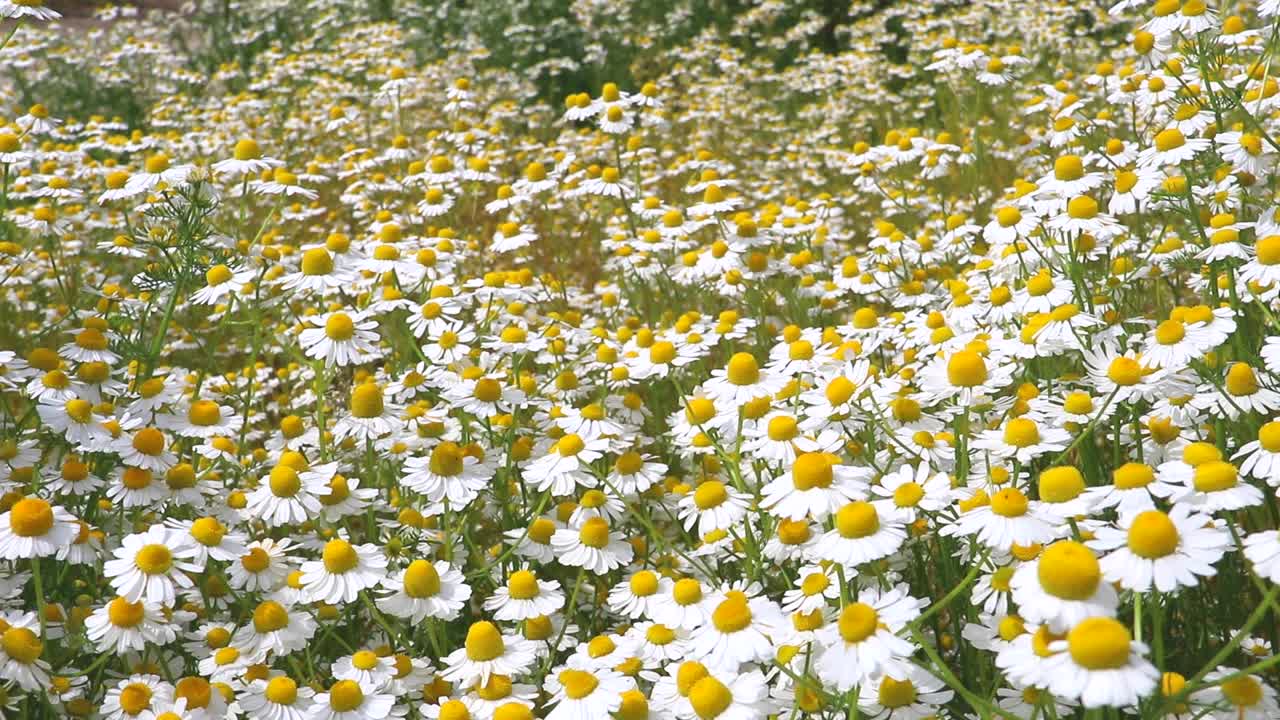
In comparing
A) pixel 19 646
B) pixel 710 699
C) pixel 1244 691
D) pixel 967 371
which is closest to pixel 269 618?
pixel 19 646

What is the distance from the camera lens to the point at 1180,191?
2.92 metres

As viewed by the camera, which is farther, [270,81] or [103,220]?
[270,81]

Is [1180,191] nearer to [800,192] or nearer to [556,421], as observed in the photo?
[556,421]

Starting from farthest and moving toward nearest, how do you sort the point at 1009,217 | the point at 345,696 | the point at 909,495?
the point at 1009,217 → the point at 345,696 → the point at 909,495

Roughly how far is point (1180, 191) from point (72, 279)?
13.8 feet

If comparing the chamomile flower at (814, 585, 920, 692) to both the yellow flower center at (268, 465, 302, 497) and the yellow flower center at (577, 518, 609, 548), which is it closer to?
the yellow flower center at (577, 518, 609, 548)

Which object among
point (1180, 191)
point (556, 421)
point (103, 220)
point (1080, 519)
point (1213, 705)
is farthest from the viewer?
point (103, 220)

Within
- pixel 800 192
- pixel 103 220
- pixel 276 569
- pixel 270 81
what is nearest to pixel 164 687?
pixel 276 569

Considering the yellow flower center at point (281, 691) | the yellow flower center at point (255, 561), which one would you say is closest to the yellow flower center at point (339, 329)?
the yellow flower center at point (255, 561)

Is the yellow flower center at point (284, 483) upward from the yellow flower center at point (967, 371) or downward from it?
downward

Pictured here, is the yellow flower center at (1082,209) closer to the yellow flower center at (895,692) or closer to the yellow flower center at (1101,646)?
the yellow flower center at (895,692)

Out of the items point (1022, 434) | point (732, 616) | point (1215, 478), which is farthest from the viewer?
point (1022, 434)

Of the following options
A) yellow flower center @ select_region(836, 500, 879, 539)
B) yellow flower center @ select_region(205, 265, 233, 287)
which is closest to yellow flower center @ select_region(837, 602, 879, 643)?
yellow flower center @ select_region(836, 500, 879, 539)

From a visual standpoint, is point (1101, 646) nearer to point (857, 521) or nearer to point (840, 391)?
point (857, 521)
